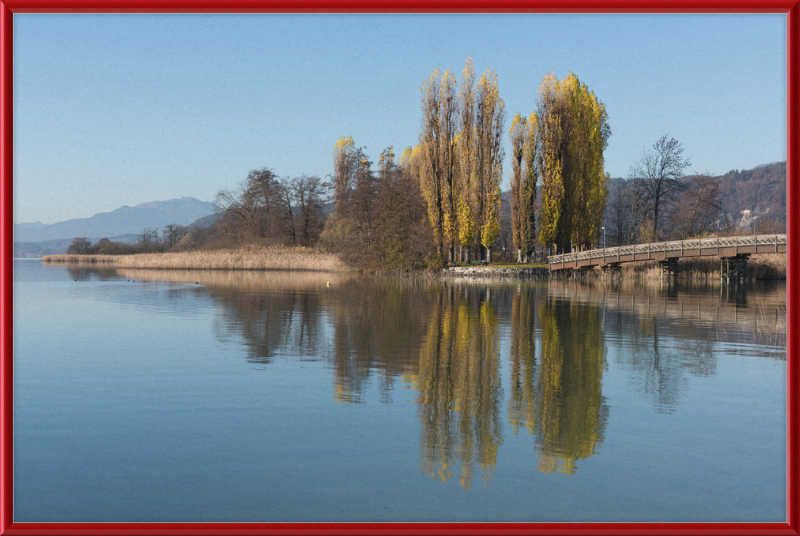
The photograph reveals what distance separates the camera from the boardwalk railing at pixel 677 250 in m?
34.7

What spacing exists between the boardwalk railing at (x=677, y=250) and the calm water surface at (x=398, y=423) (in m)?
22.7

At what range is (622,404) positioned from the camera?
8469mm

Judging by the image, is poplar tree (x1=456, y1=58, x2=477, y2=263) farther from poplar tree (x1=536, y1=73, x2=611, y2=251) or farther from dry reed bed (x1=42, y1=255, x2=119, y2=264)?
dry reed bed (x1=42, y1=255, x2=119, y2=264)

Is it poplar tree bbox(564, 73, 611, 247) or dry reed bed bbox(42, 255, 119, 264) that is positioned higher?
poplar tree bbox(564, 73, 611, 247)

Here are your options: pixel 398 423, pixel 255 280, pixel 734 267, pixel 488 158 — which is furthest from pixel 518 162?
pixel 398 423

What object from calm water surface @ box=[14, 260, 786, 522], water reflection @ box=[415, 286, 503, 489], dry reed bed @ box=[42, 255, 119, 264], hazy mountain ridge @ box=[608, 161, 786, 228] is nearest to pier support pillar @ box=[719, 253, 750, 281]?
calm water surface @ box=[14, 260, 786, 522]

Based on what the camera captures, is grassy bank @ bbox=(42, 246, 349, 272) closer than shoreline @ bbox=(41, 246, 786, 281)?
No

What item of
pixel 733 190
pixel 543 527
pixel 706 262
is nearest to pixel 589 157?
pixel 706 262

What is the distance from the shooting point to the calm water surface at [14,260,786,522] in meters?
5.25

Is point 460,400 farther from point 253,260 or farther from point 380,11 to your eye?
point 253,260

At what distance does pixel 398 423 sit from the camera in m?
7.37

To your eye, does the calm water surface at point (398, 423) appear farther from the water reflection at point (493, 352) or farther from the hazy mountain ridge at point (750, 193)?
the hazy mountain ridge at point (750, 193)

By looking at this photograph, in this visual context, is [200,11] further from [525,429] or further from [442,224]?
[442,224]

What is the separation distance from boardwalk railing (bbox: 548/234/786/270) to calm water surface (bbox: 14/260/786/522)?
895 inches
